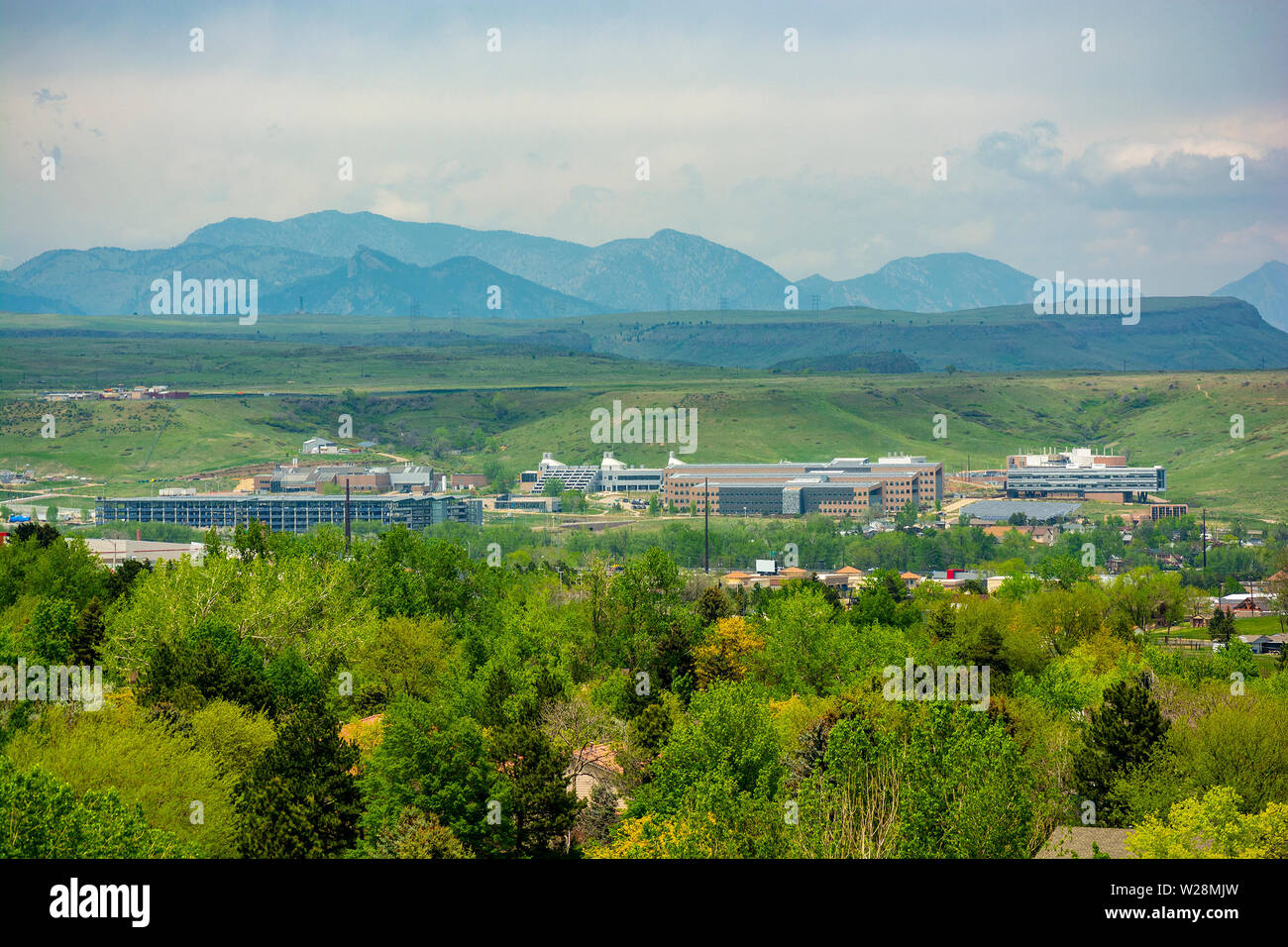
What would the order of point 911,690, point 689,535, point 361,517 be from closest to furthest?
1. point 911,690
2. point 689,535
3. point 361,517

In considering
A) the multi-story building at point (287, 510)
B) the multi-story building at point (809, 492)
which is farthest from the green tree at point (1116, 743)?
the multi-story building at point (809, 492)

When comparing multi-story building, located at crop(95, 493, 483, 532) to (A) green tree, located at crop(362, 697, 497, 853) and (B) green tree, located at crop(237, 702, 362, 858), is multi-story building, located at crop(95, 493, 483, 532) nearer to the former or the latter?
(A) green tree, located at crop(362, 697, 497, 853)

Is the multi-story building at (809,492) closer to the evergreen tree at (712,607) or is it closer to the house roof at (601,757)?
the evergreen tree at (712,607)

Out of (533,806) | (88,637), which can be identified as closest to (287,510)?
(88,637)

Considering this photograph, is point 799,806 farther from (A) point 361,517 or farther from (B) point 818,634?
(A) point 361,517

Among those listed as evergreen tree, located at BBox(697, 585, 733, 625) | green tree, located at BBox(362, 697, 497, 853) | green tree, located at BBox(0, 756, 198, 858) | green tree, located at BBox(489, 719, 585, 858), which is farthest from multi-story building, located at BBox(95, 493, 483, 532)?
green tree, located at BBox(0, 756, 198, 858)

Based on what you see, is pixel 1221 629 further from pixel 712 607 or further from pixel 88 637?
pixel 88 637

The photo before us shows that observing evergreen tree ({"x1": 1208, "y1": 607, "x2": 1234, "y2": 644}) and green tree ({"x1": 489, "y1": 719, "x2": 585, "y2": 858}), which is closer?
green tree ({"x1": 489, "y1": 719, "x2": 585, "y2": 858})
